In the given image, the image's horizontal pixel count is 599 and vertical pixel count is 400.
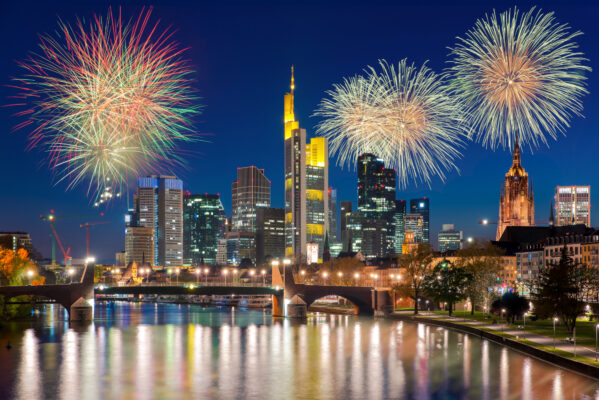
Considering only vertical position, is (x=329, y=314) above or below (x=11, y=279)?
below

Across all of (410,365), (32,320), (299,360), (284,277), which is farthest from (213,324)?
(410,365)

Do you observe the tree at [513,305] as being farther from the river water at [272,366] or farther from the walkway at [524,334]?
the river water at [272,366]

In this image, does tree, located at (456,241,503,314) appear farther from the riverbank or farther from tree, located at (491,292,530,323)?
tree, located at (491,292,530,323)

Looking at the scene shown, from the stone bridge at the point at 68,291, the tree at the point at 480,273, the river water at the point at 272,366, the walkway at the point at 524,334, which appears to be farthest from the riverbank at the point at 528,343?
the stone bridge at the point at 68,291

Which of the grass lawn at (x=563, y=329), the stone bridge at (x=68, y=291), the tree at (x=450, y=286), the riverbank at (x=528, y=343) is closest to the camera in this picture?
the riverbank at (x=528, y=343)

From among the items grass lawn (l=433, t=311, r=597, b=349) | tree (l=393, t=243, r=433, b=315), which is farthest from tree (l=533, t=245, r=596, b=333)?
tree (l=393, t=243, r=433, b=315)

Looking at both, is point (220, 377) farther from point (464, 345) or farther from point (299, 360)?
point (464, 345)
